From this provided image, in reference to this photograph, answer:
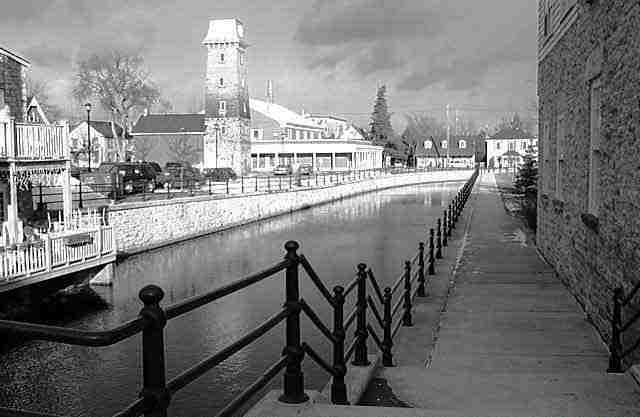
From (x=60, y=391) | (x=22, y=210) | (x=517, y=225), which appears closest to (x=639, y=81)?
(x=60, y=391)

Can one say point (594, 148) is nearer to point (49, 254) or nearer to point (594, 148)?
point (594, 148)

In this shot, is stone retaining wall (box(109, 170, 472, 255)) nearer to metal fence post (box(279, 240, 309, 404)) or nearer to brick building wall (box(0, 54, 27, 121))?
brick building wall (box(0, 54, 27, 121))

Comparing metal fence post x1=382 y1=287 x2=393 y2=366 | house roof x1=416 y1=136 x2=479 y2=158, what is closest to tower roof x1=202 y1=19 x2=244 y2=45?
metal fence post x1=382 y1=287 x2=393 y2=366

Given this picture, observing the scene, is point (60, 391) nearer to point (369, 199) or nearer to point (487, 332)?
point (487, 332)

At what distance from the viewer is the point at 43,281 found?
18.5 meters

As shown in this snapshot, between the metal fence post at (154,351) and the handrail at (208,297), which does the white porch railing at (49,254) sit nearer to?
the handrail at (208,297)

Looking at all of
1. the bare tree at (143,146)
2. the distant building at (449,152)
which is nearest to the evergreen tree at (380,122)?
the distant building at (449,152)

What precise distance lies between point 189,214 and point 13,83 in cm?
1065

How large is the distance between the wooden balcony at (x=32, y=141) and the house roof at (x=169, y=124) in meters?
54.9

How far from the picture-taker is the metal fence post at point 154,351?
2451mm

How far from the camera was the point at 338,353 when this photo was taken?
5.05 m

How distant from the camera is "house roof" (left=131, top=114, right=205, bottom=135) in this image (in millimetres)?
77912

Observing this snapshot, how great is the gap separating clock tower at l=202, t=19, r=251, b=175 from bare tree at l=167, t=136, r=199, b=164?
7489 mm

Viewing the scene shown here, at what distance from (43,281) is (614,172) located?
50.8ft
